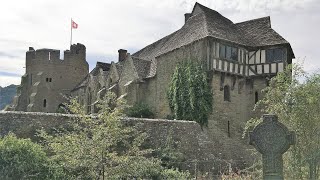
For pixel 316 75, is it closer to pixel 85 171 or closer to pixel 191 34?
pixel 85 171

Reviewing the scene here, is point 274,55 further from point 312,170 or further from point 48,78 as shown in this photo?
point 48,78

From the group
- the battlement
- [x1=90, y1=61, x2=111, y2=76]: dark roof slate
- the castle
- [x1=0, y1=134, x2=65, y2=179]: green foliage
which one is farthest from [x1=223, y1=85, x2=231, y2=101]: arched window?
the battlement

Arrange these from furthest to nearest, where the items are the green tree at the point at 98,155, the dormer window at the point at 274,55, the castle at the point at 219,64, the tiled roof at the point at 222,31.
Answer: the tiled roof at the point at 222,31 < the dormer window at the point at 274,55 < the castle at the point at 219,64 < the green tree at the point at 98,155

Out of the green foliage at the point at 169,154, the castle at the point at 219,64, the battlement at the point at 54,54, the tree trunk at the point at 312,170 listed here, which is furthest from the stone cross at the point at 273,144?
the battlement at the point at 54,54

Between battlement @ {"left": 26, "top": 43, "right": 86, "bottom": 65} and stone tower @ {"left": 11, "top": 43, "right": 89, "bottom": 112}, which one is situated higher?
battlement @ {"left": 26, "top": 43, "right": 86, "bottom": 65}

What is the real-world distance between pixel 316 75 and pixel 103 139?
324 inches

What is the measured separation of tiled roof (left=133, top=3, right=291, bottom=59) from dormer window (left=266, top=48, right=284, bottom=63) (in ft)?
1.81

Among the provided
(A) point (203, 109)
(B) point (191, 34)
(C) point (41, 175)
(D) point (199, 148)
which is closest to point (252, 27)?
(B) point (191, 34)

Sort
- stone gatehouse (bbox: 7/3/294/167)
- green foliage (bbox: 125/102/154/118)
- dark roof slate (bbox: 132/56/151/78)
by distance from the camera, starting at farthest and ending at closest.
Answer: dark roof slate (bbox: 132/56/151/78)
green foliage (bbox: 125/102/154/118)
stone gatehouse (bbox: 7/3/294/167)

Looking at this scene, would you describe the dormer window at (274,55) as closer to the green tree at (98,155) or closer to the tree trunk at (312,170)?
the tree trunk at (312,170)

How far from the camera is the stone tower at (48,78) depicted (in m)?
57.5

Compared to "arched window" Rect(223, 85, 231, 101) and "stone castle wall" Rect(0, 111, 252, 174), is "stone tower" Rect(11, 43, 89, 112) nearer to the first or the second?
"arched window" Rect(223, 85, 231, 101)

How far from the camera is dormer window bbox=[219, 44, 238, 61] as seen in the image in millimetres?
33875

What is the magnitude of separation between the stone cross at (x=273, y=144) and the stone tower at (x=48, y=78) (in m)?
47.3
